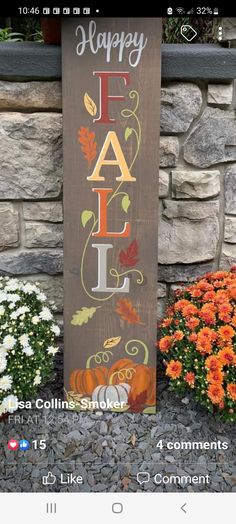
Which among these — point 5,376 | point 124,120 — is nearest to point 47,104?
point 124,120

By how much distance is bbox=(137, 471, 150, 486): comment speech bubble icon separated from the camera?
6.18ft

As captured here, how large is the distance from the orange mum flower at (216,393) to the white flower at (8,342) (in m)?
0.66

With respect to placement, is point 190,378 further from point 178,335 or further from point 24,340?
point 24,340

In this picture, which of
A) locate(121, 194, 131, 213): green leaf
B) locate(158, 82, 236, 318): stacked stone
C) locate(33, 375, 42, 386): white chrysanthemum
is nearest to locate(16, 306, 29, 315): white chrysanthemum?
locate(33, 375, 42, 386): white chrysanthemum

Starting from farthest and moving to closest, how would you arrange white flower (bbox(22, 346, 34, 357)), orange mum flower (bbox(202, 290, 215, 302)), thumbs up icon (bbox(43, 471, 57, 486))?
orange mum flower (bbox(202, 290, 215, 302)) < white flower (bbox(22, 346, 34, 357)) < thumbs up icon (bbox(43, 471, 57, 486))

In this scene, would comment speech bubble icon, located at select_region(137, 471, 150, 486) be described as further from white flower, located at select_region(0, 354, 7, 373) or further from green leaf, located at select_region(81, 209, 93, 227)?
green leaf, located at select_region(81, 209, 93, 227)

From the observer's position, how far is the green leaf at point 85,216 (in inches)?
79.8

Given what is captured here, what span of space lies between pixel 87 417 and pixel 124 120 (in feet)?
3.46

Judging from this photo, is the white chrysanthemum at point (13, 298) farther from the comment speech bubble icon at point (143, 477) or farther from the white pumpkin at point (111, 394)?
the comment speech bubble icon at point (143, 477)

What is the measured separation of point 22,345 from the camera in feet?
6.52

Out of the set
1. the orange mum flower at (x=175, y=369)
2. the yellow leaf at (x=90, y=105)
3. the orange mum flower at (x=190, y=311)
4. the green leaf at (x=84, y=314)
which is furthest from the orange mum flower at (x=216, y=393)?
the yellow leaf at (x=90, y=105)

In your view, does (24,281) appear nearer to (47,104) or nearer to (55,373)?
(55,373)

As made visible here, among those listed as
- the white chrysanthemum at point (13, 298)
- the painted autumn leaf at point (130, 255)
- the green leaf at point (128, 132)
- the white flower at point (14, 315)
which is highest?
the green leaf at point (128, 132)

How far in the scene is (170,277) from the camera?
7.71 ft
